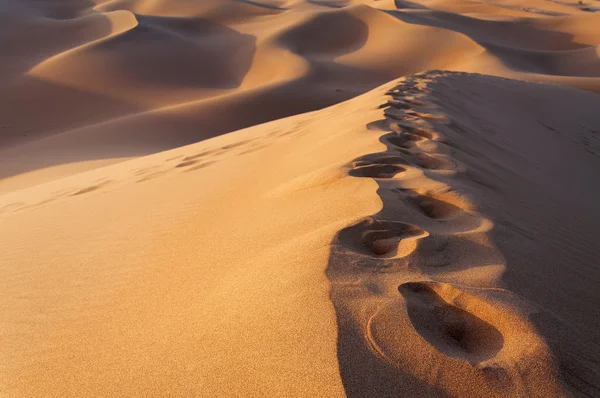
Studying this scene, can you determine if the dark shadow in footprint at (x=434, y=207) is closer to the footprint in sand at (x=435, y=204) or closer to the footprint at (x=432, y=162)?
the footprint in sand at (x=435, y=204)

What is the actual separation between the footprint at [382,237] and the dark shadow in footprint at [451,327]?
0.25 m

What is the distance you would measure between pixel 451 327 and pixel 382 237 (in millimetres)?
503

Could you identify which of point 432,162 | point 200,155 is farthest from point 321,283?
point 200,155

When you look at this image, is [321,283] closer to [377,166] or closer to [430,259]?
[430,259]

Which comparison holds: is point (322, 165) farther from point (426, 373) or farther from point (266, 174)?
point (426, 373)

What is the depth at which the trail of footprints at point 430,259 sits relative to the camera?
1239 mm

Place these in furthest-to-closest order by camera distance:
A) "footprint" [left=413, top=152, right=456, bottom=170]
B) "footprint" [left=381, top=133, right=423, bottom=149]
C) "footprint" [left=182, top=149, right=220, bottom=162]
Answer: "footprint" [left=182, top=149, right=220, bottom=162], "footprint" [left=381, top=133, right=423, bottom=149], "footprint" [left=413, top=152, right=456, bottom=170]

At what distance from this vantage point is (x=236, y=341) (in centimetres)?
133

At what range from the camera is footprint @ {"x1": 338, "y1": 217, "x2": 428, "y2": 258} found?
1.69 meters

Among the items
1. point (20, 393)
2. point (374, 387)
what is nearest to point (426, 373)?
point (374, 387)

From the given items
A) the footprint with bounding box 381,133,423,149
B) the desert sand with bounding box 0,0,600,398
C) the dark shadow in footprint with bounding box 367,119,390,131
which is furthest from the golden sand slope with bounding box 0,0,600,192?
the footprint with bounding box 381,133,423,149

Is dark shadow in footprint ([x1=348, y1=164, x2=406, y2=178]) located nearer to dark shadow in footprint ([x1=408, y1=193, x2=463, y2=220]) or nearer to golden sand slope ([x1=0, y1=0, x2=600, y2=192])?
dark shadow in footprint ([x1=408, y1=193, x2=463, y2=220])

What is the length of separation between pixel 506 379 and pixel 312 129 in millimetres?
3501

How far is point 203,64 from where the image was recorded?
1534cm
